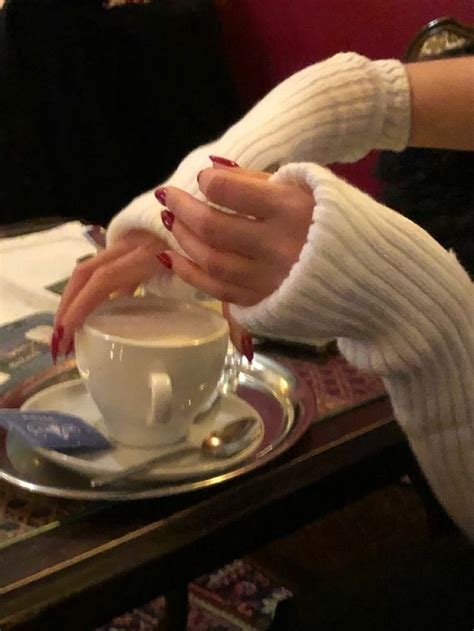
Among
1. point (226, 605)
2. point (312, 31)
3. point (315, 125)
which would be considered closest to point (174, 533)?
point (315, 125)

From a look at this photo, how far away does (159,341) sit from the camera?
1.72 ft

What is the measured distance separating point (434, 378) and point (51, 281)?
1.48 ft

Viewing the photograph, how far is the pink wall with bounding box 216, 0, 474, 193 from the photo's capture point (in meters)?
1.56

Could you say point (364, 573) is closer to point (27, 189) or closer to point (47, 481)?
point (47, 481)

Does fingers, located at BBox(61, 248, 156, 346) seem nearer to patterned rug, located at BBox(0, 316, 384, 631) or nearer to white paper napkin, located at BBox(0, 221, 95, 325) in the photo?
patterned rug, located at BBox(0, 316, 384, 631)

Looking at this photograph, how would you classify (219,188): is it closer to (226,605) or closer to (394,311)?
(394,311)

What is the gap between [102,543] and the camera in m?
0.46

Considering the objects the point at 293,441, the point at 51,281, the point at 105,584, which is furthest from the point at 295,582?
the point at 105,584

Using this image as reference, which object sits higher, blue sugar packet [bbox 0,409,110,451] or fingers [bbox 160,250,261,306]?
fingers [bbox 160,250,261,306]

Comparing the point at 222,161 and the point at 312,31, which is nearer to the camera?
the point at 222,161

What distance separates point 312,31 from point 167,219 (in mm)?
1346

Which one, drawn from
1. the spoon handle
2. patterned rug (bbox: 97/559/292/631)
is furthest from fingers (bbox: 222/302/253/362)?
patterned rug (bbox: 97/559/292/631)

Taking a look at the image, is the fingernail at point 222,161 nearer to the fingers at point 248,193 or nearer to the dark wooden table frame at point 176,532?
the fingers at point 248,193

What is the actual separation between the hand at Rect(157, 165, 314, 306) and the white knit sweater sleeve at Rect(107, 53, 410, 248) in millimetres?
60
